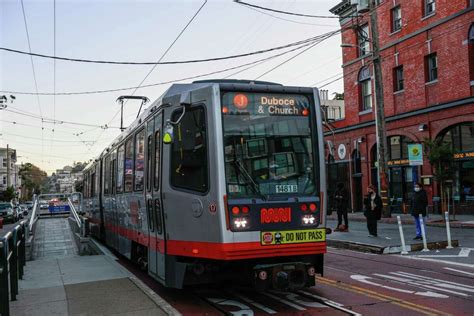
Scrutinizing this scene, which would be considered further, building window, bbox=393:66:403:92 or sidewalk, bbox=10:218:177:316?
building window, bbox=393:66:403:92

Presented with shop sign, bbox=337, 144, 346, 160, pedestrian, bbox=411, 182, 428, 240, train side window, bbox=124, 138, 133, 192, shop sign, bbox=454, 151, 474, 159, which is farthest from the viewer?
shop sign, bbox=337, 144, 346, 160

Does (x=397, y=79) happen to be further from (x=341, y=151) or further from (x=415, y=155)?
(x=415, y=155)

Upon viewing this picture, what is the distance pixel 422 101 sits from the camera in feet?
85.7

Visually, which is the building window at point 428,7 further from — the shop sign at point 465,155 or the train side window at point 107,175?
the train side window at point 107,175

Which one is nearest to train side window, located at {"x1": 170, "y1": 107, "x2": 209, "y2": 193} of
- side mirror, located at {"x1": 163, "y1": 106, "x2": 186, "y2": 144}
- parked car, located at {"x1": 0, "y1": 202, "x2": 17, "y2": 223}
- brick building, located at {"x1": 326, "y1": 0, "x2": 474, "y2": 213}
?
side mirror, located at {"x1": 163, "y1": 106, "x2": 186, "y2": 144}

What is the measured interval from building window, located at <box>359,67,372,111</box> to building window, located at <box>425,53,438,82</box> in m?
4.94

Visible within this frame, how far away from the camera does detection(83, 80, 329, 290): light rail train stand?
21.5 ft

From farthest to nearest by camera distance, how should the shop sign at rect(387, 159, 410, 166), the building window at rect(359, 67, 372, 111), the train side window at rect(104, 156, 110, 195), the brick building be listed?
1. the building window at rect(359, 67, 372, 111)
2. the shop sign at rect(387, 159, 410, 166)
3. the brick building
4. the train side window at rect(104, 156, 110, 195)

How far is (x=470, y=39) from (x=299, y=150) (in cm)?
1960

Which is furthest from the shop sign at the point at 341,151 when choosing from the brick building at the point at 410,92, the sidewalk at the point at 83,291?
the sidewalk at the point at 83,291

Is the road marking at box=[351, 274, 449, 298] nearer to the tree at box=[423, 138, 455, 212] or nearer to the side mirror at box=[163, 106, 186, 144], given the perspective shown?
the side mirror at box=[163, 106, 186, 144]

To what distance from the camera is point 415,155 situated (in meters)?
20.8

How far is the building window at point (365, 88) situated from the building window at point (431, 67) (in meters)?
4.94

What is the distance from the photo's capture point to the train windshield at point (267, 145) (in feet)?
22.0
